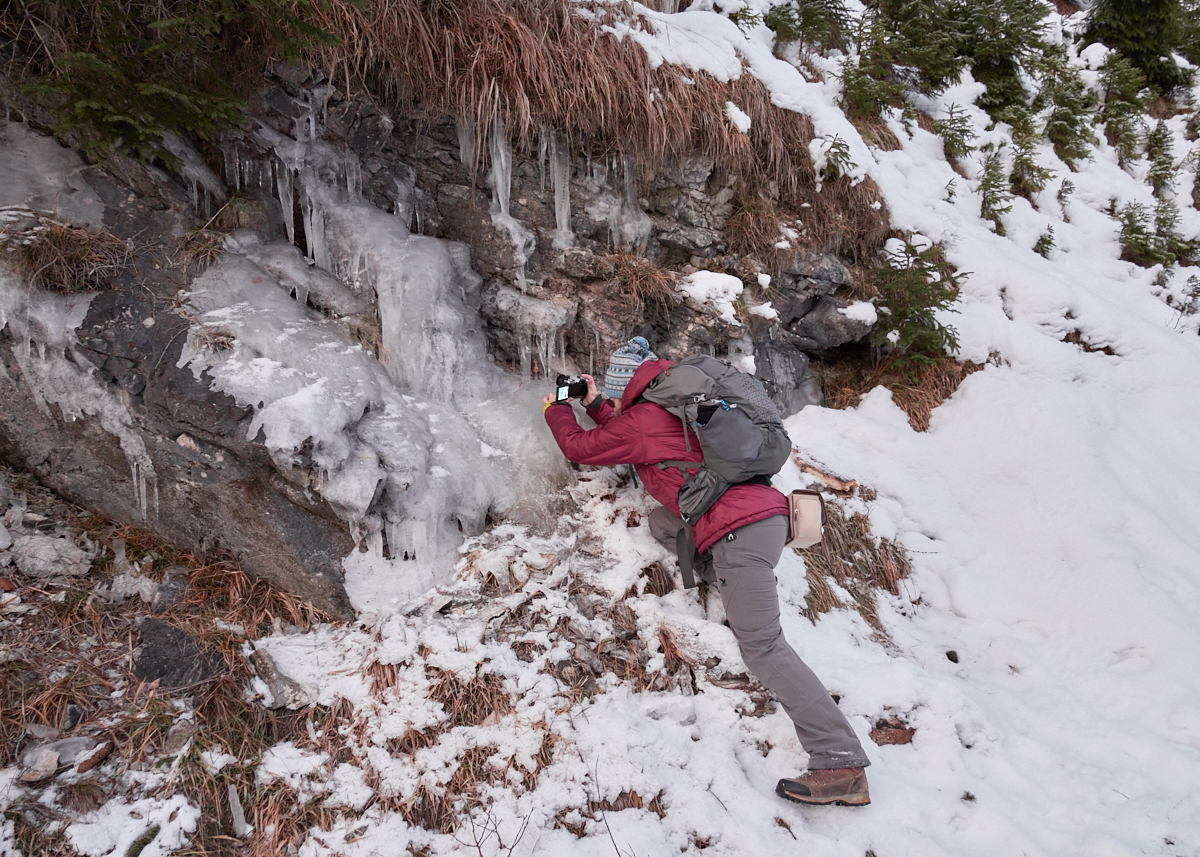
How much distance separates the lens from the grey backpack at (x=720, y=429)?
10.9ft

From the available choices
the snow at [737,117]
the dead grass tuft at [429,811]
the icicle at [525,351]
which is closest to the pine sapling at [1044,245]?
the snow at [737,117]

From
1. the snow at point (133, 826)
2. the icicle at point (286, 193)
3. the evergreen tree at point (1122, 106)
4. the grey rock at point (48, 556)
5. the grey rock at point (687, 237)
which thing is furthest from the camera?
the evergreen tree at point (1122, 106)

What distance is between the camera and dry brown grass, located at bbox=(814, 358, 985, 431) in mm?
5590

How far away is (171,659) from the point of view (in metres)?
3.09

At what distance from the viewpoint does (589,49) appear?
4.68m

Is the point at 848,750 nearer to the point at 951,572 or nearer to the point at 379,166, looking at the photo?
the point at 951,572

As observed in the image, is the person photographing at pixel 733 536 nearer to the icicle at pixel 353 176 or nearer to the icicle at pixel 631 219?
the icicle at pixel 631 219

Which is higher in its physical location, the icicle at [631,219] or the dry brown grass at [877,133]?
the dry brown grass at [877,133]

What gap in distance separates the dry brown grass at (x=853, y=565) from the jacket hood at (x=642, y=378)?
5.76 feet

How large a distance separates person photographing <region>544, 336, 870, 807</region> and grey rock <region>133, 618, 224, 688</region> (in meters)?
2.26

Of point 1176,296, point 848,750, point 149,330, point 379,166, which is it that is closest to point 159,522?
point 149,330

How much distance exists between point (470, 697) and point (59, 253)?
358 centimetres

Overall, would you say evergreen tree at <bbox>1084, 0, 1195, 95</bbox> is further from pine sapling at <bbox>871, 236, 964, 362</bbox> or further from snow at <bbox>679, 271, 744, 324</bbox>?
snow at <bbox>679, 271, 744, 324</bbox>

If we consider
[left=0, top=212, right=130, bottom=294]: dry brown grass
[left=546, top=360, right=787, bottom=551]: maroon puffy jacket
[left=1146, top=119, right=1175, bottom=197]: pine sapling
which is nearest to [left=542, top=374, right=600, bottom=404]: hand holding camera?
[left=546, top=360, right=787, bottom=551]: maroon puffy jacket
